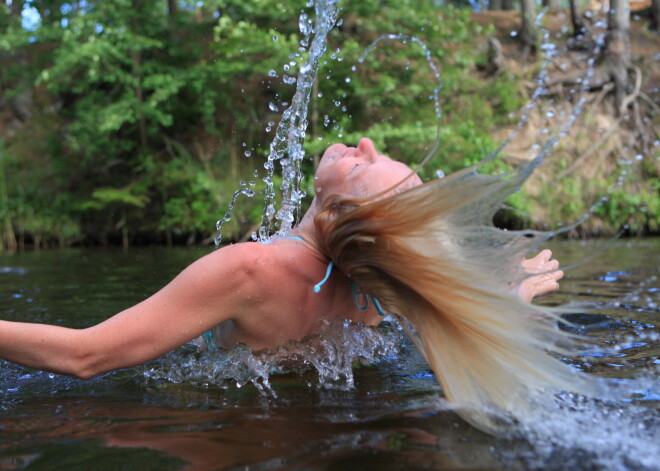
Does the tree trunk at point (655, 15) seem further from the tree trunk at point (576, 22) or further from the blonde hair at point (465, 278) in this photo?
the blonde hair at point (465, 278)

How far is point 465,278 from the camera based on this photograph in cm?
189

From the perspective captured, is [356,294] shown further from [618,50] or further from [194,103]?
[618,50]

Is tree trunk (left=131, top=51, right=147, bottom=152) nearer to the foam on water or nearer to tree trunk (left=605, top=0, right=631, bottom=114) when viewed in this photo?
tree trunk (left=605, top=0, right=631, bottom=114)

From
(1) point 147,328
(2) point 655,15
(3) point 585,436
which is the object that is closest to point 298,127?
(1) point 147,328

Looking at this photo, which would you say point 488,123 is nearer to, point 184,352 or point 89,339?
point 184,352

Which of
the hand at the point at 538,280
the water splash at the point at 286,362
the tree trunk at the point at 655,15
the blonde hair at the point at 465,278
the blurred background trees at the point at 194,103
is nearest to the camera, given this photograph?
the blonde hair at the point at 465,278

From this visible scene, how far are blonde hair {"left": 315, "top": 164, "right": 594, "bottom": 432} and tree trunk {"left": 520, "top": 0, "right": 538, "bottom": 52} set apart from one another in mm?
12985

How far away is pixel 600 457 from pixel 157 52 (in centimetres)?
1294

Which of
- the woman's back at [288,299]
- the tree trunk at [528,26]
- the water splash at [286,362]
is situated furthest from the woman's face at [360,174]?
the tree trunk at [528,26]

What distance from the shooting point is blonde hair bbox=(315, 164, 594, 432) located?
72.7 inches

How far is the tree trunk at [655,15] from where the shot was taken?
1445 centimetres

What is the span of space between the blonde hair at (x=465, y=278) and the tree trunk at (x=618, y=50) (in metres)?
11.8

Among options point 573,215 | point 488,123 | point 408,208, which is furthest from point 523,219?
point 408,208

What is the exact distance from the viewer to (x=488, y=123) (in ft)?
39.1
